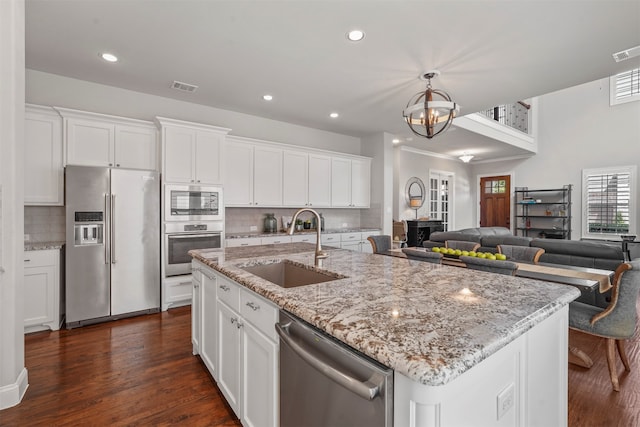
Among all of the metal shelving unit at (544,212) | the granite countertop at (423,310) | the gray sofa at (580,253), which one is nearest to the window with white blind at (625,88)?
the metal shelving unit at (544,212)

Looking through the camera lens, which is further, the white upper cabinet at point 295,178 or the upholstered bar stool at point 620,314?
the white upper cabinet at point 295,178

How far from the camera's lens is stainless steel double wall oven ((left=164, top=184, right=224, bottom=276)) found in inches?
146

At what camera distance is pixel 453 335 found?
0.85 metres

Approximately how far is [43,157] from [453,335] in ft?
13.8

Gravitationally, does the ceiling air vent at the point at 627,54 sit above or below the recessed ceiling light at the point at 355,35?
below

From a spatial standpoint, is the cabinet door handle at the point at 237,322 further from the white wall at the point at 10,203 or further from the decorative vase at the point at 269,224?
the decorative vase at the point at 269,224

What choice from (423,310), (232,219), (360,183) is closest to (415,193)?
(360,183)

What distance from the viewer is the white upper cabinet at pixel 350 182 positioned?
18.5 ft

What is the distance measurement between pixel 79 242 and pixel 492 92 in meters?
5.22

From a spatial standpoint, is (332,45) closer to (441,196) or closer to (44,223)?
(44,223)

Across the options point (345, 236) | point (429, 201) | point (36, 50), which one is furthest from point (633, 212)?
point (36, 50)

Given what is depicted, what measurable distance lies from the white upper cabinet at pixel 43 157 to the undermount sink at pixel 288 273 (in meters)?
2.73

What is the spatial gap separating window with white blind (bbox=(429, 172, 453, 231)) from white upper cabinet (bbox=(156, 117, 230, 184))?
18.8 feet

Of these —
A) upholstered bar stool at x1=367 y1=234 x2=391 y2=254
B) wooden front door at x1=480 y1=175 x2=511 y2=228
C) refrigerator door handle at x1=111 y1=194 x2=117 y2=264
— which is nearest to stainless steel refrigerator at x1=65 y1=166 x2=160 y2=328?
refrigerator door handle at x1=111 y1=194 x2=117 y2=264
